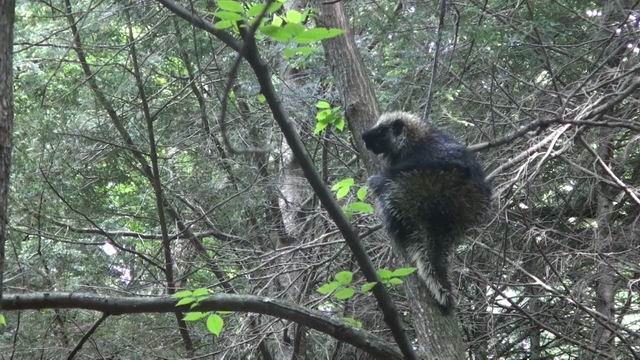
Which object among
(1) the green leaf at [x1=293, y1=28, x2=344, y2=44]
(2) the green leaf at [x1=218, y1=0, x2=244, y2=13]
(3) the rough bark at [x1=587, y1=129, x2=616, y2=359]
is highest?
(2) the green leaf at [x1=218, y1=0, x2=244, y2=13]

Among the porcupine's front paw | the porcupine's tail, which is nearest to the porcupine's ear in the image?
the porcupine's front paw

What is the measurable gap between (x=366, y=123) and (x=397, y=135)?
23.9 inches

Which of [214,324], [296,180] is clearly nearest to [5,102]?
[214,324]

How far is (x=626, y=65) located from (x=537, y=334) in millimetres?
2820

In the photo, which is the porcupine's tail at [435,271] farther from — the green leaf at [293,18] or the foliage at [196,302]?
the green leaf at [293,18]

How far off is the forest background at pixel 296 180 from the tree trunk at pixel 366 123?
1.09ft

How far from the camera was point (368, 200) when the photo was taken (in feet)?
20.7

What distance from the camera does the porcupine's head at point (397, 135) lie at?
4792 millimetres

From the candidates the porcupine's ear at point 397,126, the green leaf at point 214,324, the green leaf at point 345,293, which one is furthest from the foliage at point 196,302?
the porcupine's ear at point 397,126

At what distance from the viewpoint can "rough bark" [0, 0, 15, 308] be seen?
2.27 m

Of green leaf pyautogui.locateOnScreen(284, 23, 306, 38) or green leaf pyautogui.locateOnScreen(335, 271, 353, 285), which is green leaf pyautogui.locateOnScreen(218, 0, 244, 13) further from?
green leaf pyautogui.locateOnScreen(335, 271, 353, 285)

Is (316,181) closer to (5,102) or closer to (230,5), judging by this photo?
(230,5)

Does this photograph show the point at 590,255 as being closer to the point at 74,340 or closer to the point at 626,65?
the point at 626,65

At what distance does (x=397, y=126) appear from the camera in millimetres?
5090
